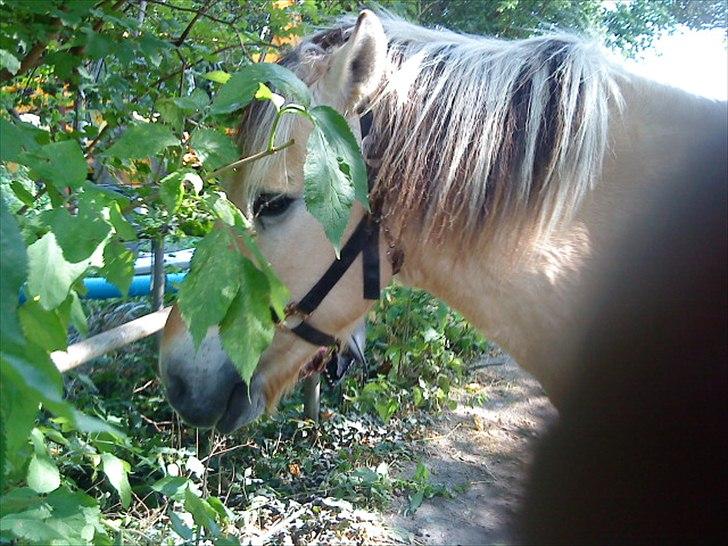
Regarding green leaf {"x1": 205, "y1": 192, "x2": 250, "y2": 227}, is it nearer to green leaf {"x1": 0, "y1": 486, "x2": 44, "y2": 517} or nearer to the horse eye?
the horse eye

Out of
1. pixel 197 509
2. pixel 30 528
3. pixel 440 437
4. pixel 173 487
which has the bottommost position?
pixel 440 437

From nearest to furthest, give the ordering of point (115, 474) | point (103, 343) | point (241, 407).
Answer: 1. point (115, 474)
2. point (241, 407)
3. point (103, 343)

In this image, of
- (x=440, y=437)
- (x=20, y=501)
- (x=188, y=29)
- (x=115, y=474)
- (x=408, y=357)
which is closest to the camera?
(x=20, y=501)

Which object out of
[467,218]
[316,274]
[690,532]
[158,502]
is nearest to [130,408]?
[158,502]

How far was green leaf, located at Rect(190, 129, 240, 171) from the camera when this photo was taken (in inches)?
46.7

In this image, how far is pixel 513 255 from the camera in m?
1.54

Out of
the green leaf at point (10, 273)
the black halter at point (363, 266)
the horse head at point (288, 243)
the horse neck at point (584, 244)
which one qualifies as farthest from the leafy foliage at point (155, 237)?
the horse neck at point (584, 244)

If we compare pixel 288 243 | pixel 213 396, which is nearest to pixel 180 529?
pixel 213 396

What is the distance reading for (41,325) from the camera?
94 cm

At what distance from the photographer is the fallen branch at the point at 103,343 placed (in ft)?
6.68

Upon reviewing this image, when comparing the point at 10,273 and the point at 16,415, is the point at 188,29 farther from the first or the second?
the point at 10,273

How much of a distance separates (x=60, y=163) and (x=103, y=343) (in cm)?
138

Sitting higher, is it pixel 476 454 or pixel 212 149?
pixel 212 149

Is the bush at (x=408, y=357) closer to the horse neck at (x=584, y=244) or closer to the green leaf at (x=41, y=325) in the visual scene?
the horse neck at (x=584, y=244)
